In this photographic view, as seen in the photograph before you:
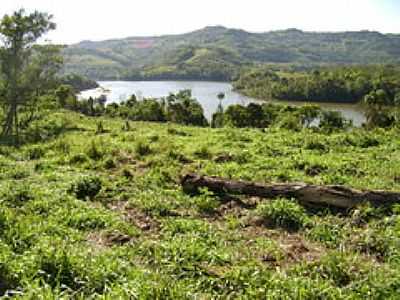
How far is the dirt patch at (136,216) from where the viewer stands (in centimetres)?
777

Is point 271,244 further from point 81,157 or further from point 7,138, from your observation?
point 7,138

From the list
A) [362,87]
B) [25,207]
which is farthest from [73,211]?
[362,87]

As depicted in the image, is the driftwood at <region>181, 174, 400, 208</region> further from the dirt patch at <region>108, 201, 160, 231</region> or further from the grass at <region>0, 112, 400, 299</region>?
the dirt patch at <region>108, 201, 160, 231</region>

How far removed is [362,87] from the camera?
9725 cm

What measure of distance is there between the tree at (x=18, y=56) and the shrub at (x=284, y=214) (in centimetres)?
1774

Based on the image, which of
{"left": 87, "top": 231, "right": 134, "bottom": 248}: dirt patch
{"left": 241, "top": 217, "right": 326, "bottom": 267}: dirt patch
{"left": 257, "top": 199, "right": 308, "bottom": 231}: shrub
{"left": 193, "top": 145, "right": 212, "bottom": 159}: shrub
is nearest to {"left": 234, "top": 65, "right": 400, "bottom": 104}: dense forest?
{"left": 193, "top": 145, "right": 212, "bottom": 159}: shrub

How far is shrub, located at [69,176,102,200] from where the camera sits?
981 centimetres

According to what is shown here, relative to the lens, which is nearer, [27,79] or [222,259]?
[222,259]

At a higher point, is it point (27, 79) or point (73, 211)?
point (27, 79)

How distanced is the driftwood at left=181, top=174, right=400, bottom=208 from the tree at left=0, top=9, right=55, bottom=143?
615 inches

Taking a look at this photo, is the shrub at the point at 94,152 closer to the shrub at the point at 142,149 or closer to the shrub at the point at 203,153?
the shrub at the point at 142,149

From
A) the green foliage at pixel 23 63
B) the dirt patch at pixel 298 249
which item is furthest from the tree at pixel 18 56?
the dirt patch at pixel 298 249

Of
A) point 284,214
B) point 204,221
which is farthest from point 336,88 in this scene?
point 204,221

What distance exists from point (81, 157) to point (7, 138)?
10804 millimetres
